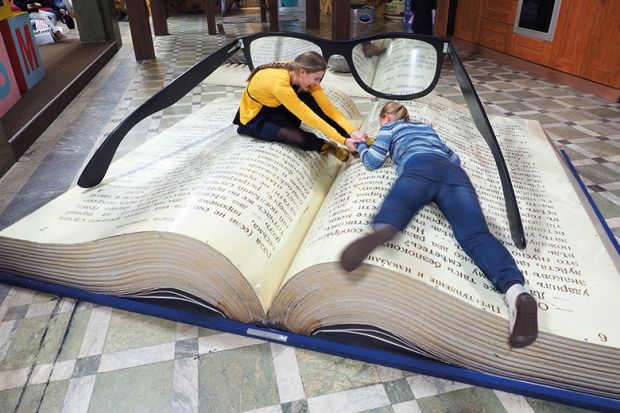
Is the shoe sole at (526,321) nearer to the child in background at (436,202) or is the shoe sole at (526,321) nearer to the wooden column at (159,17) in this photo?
the child in background at (436,202)

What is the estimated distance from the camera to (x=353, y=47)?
1.23m

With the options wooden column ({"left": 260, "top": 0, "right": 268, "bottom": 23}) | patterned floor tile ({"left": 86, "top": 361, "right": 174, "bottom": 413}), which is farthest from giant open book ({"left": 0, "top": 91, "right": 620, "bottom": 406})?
wooden column ({"left": 260, "top": 0, "right": 268, "bottom": 23})

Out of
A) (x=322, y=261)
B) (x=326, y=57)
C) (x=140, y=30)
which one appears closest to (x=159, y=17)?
(x=140, y=30)

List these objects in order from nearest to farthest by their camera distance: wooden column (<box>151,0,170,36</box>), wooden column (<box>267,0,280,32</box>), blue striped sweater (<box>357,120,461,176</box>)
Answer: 1. blue striped sweater (<box>357,120,461,176</box>)
2. wooden column (<box>151,0,170,36</box>)
3. wooden column (<box>267,0,280,32</box>)

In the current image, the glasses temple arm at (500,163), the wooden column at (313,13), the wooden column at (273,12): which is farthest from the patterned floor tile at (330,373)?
the wooden column at (313,13)

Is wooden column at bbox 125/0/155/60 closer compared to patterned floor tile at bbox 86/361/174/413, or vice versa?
patterned floor tile at bbox 86/361/174/413

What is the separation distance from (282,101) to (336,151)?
0.63 ft

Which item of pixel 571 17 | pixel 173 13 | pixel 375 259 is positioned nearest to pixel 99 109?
pixel 375 259

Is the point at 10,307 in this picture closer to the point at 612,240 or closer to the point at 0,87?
the point at 612,240

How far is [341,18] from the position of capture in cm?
311

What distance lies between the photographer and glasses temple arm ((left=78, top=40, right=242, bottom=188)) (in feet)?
3.37

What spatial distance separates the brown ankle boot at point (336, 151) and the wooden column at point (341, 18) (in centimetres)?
227

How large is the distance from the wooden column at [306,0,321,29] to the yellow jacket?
13.5ft

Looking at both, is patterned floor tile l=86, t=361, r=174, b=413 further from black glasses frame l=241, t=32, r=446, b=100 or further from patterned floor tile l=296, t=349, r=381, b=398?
black glasses frame l=241, t=32, r=446, b=100
